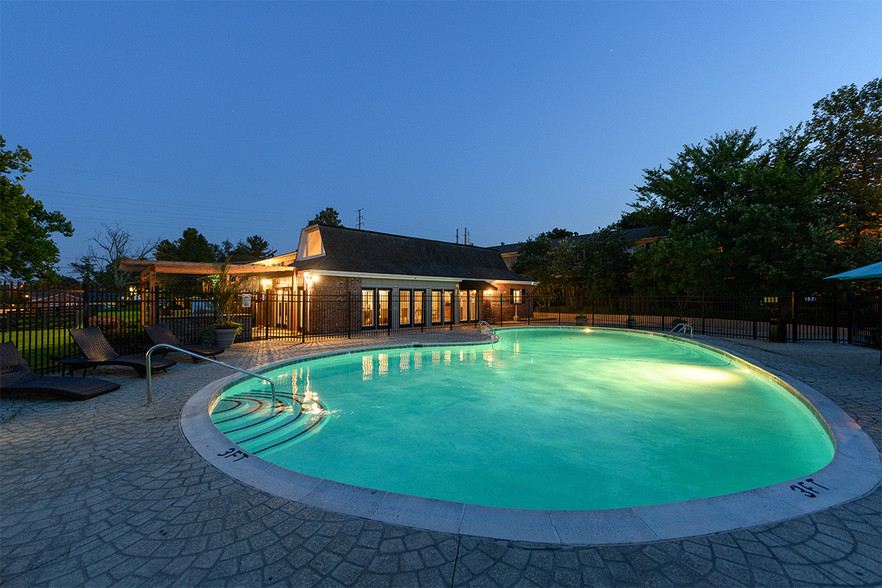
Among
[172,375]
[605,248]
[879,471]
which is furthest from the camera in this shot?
[605,248]

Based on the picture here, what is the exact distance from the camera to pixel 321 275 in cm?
1606

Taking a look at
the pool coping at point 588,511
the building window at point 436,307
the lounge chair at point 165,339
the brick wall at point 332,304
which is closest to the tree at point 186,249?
the brick wall at point 332,304

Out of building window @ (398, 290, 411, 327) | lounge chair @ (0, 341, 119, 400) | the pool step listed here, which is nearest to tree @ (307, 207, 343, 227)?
building window @ (398, 290, 411, 327)

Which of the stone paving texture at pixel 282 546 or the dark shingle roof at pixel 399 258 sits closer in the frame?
the stone paving texture at pixel 282 546

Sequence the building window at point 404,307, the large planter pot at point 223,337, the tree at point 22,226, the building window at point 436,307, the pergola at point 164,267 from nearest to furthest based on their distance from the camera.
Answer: the large planter pot at point 223,337 < the pergola at point 164,267 < the tree at point 22,226 < the building window at point 404,307 < the building window at point 436,307

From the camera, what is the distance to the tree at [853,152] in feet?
65.0

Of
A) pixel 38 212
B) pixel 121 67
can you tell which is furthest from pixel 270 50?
pixel 38 212

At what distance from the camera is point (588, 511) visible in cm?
281

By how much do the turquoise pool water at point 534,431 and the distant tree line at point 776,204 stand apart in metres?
13.5

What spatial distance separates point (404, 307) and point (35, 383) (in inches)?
572

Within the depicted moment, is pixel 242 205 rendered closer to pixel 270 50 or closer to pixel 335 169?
pixel 335 169

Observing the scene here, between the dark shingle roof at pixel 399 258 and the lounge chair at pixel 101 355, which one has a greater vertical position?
the dark shingle roof at pixel 399 258

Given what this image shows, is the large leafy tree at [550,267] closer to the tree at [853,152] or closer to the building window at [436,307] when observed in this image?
the building window at [436,307]

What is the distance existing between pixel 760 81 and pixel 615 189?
91.7m
